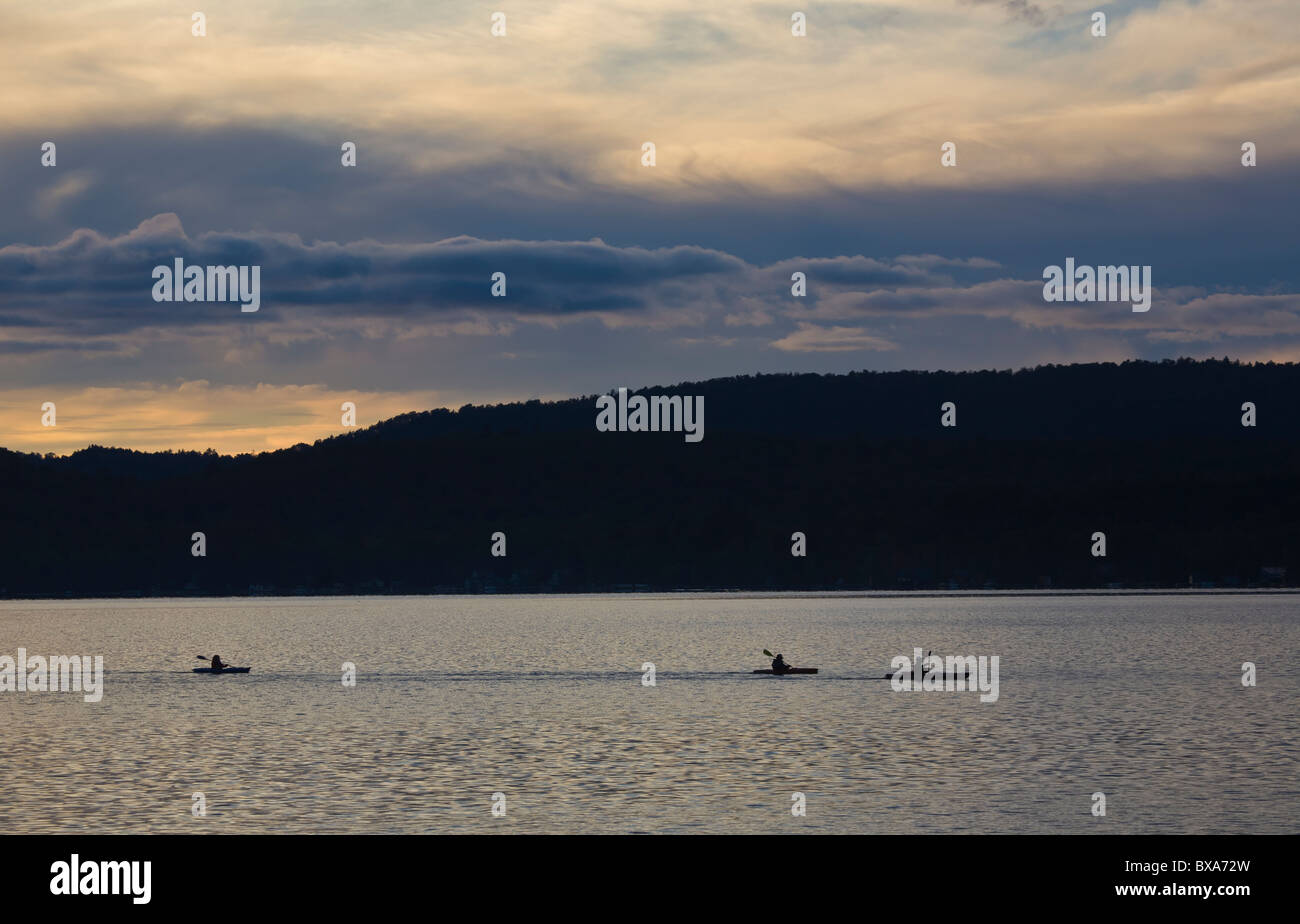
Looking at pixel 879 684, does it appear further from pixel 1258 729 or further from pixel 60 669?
pixel 60 669

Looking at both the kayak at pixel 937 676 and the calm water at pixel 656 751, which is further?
the kayak at pixel 937 676

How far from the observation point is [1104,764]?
59500mm

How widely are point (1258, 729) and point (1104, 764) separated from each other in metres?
17.1

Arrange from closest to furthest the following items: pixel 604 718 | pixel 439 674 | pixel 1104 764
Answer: pixel 1104 764 < pixel 604 718 < pixel 439 674

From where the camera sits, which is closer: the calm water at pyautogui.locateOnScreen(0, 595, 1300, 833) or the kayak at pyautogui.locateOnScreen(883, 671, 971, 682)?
the calm water at pyautogui.locateOnScreen(0, 595, 1300, 833)

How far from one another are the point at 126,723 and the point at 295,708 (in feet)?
38.6

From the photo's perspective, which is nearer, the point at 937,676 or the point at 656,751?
the point at 656,751
